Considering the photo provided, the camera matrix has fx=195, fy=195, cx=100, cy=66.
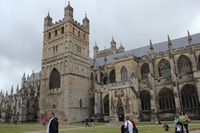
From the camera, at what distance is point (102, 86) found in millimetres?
41938

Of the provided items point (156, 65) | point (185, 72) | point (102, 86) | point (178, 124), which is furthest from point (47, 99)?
point (178, 124)

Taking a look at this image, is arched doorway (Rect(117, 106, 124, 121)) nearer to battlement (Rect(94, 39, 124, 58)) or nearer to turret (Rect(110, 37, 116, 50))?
battlement (Rect(94, 39, 124, 58))

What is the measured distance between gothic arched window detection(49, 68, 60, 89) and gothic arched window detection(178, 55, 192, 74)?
86.2 feet

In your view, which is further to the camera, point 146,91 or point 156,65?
point 156,65

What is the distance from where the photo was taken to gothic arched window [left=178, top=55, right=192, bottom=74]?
125 feet

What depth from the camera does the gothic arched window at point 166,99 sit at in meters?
35.3

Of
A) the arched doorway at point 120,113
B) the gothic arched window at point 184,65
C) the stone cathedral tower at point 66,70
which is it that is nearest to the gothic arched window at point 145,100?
the arched doorway at point 120,113

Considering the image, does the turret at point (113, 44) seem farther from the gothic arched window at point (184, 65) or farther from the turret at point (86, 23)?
the gothic arched window at point (184, 65)

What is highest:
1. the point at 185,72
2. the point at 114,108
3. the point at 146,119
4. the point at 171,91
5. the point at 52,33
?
the point at 52,33

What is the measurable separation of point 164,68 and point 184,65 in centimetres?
391

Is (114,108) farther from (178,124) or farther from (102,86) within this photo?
(178,124)

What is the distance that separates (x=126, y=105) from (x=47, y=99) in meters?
18.9

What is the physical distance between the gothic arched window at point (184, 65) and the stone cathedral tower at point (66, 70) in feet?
69.2

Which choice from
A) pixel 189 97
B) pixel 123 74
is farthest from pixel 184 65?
pixel 123 74
